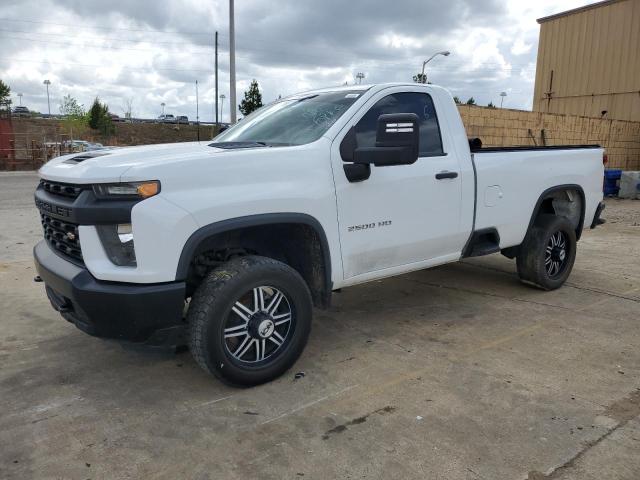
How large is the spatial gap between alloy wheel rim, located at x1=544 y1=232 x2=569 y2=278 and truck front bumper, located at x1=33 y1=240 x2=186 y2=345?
3.99m

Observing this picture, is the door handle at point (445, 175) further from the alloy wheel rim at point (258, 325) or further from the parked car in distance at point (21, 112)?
the parked car in distance at point (21, 112)

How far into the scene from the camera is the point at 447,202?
4.36 meters

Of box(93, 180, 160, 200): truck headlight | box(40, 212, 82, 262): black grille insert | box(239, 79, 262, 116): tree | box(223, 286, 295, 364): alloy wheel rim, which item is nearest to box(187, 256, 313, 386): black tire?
box(223, 286, 295, 364): alloy wheel rim

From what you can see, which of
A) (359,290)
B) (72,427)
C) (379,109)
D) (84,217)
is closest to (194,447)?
(72,427)

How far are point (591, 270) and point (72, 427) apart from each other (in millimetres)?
5965

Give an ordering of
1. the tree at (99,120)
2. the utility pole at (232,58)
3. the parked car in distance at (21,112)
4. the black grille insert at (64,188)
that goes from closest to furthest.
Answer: the black grille insert at (64,188) < the utility pole at (232,58) < the tree at (99,120) < the parked car in distance at (21,112)

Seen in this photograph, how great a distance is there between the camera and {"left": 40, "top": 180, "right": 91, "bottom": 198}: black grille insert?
10.1ft

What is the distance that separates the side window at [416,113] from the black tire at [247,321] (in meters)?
1.20

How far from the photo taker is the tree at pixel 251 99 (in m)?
38.5

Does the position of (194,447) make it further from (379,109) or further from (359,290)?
(359,290)

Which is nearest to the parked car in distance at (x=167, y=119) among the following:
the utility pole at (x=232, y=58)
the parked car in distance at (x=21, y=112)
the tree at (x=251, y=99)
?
the parked car in distance at (x=21, y=112)

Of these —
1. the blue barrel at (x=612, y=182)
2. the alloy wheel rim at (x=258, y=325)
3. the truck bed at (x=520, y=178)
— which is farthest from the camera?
the blue barrel at (x=612, y=182)

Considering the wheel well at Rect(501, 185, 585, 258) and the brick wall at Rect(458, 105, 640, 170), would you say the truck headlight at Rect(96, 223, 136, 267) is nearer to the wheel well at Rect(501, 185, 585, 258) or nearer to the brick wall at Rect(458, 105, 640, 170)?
the wheel well at Rect(501, 185, 585, 258)

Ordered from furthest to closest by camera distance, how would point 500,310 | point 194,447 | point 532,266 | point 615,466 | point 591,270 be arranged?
point 591,270
point 532,266
point 500,310
point 194,447
point 615,466
